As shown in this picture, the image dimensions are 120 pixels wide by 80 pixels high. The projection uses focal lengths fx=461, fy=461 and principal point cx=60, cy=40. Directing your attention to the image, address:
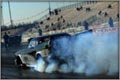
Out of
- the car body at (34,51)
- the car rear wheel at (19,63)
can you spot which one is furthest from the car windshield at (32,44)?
the car rear wheel at (19,63)

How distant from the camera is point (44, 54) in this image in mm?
13391

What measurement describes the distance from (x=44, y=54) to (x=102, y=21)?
1934 millimetres

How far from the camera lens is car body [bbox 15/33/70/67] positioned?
1334cm

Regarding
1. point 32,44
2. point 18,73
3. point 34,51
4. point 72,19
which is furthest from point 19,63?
point 72,19

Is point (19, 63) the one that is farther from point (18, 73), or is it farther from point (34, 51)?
point (34, 51)

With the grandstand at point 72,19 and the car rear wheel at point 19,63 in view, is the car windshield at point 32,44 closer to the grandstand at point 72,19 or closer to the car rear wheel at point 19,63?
the grandstand at point 72,19

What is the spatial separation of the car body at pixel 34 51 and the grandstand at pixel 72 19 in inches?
7.4

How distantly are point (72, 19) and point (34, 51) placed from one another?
1469mm

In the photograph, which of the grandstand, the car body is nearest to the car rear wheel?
the car body

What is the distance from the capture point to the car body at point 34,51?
13344mm

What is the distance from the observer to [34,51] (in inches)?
533

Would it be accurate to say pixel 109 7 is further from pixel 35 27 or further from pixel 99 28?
pixel 35 27

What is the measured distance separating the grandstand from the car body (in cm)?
19

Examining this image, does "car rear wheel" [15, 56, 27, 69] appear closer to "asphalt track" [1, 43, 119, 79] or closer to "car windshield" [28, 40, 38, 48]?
"asphalt track" [1, 43, 119, 79]
